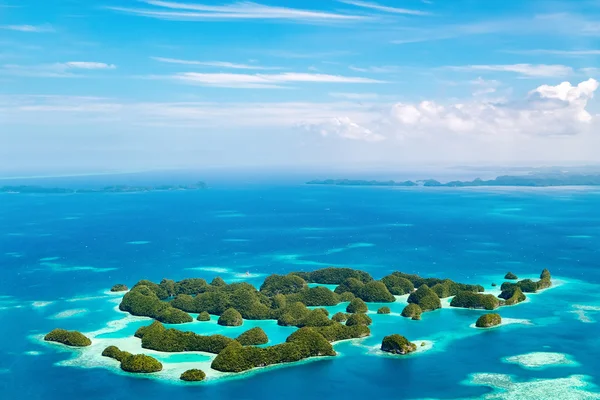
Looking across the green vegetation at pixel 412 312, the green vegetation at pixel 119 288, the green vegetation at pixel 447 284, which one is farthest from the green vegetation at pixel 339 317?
the green vegetation at pixel 119 288

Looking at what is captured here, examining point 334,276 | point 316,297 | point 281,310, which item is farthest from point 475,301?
point 281,310

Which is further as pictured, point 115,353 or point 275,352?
point 115,353

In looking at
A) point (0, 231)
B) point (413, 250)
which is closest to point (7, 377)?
point (413, 250)

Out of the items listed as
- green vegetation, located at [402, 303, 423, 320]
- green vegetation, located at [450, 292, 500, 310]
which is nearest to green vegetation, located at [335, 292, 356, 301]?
green vegetation, located at [402, 303, 423, 320]

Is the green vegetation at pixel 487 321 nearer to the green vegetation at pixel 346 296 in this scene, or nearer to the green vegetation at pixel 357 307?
the green vegetation at pixel 357 307

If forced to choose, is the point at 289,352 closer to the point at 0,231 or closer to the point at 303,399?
the point at 303,399

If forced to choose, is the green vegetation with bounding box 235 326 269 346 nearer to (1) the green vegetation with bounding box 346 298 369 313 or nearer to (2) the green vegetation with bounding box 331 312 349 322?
(2) the green vegetation with bounding box 331 312 349 322

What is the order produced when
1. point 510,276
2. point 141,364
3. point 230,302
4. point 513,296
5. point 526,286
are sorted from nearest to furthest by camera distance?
point 141,364 → point 230,302 → point 513,296 → point 526,286 → point 510,276

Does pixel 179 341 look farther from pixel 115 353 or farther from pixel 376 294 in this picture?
pixel 376 294
